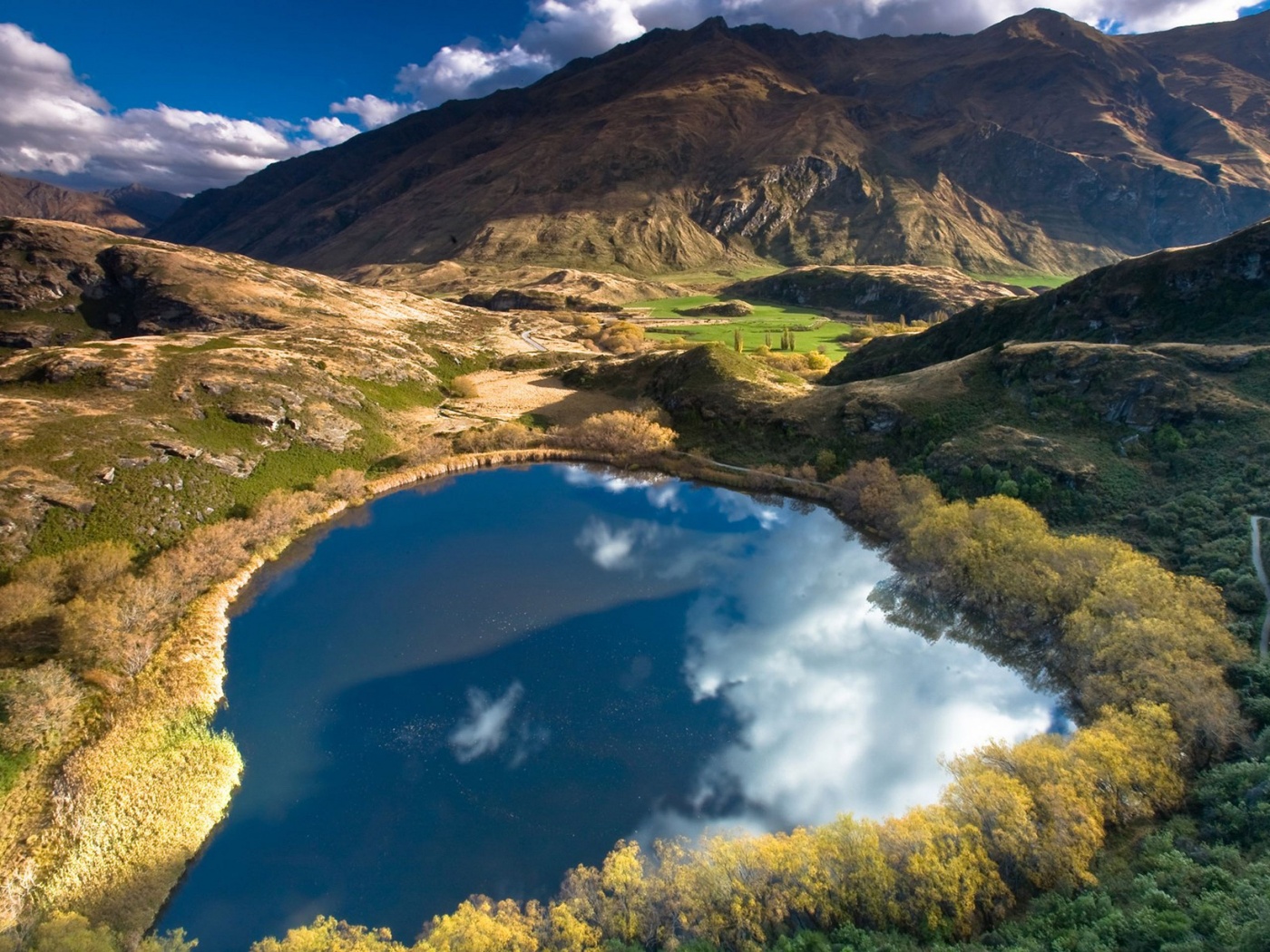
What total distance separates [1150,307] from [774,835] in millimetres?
88648

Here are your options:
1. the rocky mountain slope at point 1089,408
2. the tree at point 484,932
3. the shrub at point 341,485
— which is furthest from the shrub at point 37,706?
the rocky mountain slope at point 1089,408

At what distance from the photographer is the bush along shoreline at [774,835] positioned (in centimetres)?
2705

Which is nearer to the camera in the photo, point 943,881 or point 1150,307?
point 943,881

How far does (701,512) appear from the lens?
76.6m

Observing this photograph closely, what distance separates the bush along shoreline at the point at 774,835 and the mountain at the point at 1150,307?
46261 millimetres

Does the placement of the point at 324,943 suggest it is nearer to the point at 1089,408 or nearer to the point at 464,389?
the point at 1089,408

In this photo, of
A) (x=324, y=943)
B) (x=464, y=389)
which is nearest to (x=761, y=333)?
(x=464, y=389)

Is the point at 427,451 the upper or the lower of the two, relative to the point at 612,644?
upper

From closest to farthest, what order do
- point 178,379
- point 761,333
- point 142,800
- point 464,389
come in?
1. point 142,800
2. point 178,379
3. point 464,389
4. point 761,333

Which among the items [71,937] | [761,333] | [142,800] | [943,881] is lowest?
[943,881]

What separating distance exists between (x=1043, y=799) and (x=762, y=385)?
74638 millimetres

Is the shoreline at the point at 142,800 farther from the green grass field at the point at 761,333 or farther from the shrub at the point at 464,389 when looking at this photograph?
the green grass field at the point at 761,333

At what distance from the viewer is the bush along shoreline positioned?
27047 millimetres

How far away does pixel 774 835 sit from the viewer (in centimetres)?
Result: 3338
